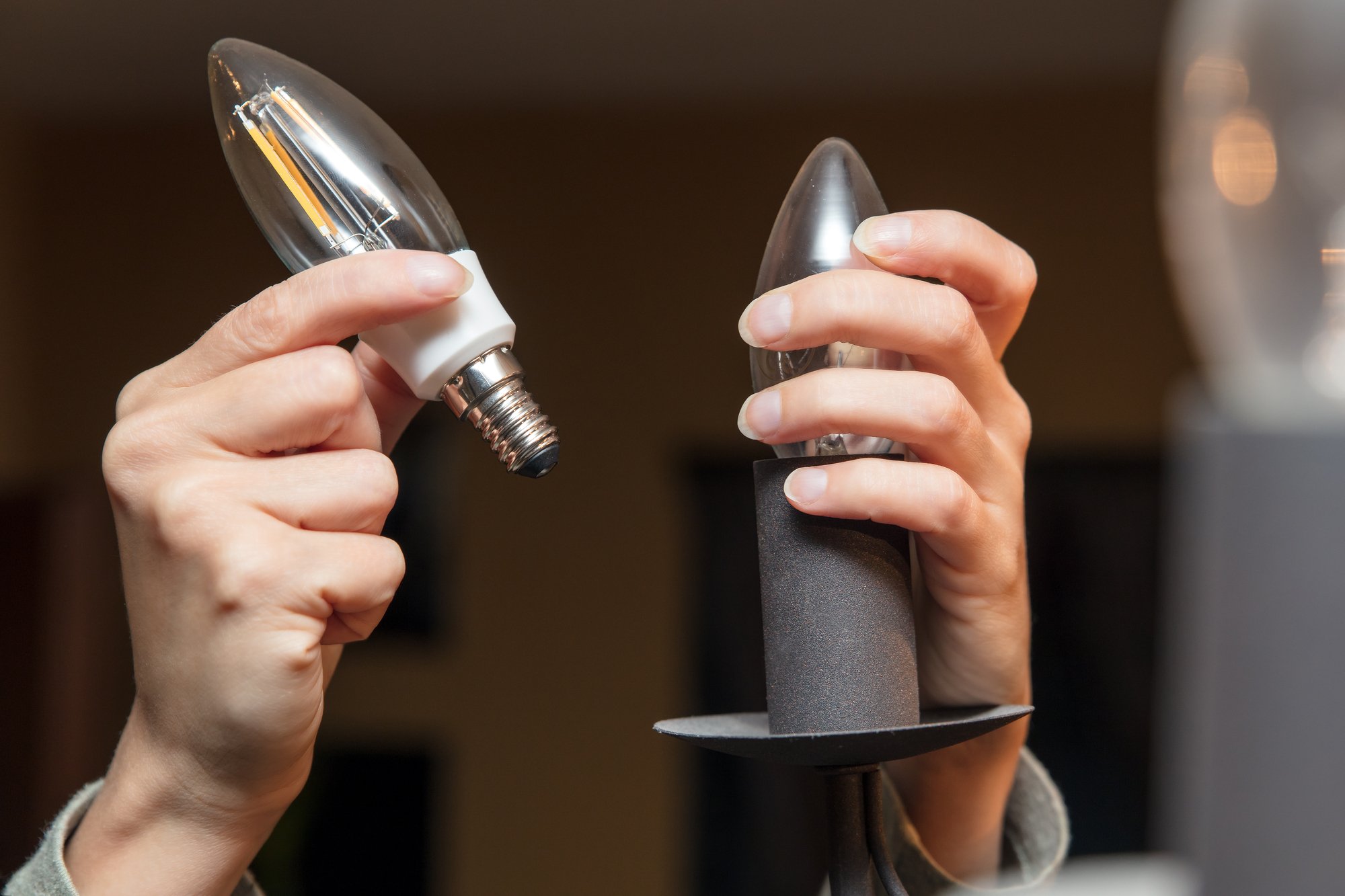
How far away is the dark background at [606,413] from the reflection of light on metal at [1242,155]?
85.9 inches

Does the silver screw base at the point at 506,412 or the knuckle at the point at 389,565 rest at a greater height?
the silver screw base at the point at 506,412

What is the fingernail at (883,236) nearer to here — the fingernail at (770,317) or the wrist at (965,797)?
the fingernail at (770,317)

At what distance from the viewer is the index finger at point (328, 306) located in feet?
1.10

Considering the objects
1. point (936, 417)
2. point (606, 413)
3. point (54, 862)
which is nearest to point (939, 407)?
point (936, 417)

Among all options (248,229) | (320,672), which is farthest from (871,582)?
(248,229)

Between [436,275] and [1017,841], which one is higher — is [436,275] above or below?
above

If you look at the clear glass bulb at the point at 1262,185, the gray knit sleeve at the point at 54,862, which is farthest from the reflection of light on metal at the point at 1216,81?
the gray knit sleeve at the point at 54,862

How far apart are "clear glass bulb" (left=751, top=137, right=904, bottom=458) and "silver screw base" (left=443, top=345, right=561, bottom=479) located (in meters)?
0.08

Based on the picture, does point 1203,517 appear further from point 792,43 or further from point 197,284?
→ point 197,284

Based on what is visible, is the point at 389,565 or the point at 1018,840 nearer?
the point at 389,565

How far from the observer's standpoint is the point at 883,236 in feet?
1.13

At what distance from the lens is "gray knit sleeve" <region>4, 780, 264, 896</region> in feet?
1.21

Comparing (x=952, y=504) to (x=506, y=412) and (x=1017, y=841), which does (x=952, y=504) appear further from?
(x=1017, y=841)

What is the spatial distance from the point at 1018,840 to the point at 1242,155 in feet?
1.06
